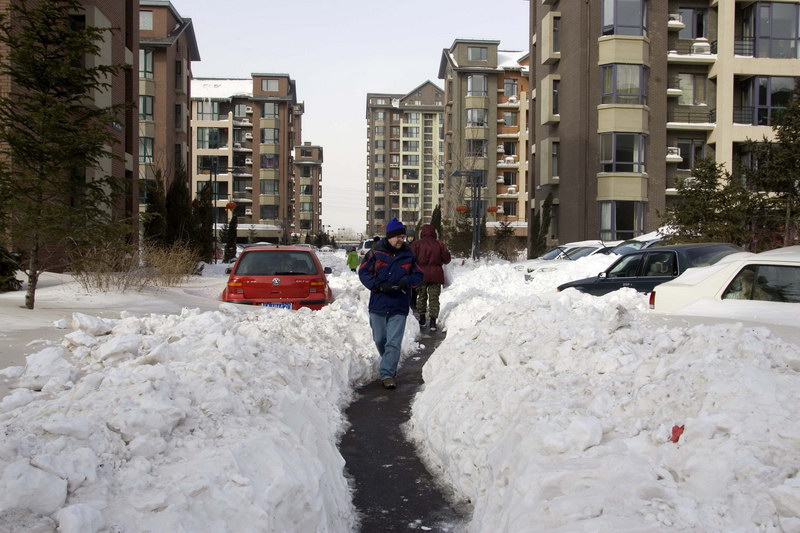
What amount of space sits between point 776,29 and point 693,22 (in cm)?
390

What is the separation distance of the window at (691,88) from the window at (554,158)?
6963mm

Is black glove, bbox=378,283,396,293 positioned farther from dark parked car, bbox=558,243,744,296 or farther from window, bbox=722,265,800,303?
dark parked car, bbox=558,243,744,296

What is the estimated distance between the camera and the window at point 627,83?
3509 cm

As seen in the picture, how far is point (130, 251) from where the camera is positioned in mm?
15148

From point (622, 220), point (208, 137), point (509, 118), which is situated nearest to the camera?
point (622, 220)

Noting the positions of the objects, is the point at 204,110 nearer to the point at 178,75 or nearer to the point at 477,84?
the point at 178,75

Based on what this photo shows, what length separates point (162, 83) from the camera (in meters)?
53.4

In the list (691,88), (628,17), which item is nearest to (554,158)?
(691,88)

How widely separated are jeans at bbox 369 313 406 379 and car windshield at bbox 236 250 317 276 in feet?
11.0

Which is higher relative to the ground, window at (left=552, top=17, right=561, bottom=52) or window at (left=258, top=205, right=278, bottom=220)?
window at (left=552, top=17, right=561, bottom=52)

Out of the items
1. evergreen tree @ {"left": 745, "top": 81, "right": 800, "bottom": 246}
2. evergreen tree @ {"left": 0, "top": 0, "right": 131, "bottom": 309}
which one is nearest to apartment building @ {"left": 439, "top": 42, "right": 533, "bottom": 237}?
evergreen tree @ {"left": 745, "top": 81, "right": 800, "bottom": 246}

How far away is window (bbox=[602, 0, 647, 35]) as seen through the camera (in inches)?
1378

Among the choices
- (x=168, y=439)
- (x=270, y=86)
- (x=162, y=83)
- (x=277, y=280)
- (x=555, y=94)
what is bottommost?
(x=168, y=439)

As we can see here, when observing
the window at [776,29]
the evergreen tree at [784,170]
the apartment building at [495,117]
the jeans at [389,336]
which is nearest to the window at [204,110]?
the apartment building at [495,117]
